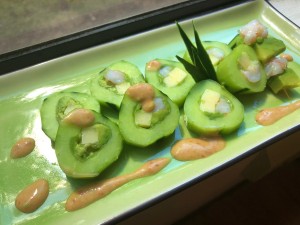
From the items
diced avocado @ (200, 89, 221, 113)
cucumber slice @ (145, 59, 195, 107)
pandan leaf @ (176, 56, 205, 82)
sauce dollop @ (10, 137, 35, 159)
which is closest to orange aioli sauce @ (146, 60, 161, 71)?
cucumber slice @ (145, 59, 195, 107)

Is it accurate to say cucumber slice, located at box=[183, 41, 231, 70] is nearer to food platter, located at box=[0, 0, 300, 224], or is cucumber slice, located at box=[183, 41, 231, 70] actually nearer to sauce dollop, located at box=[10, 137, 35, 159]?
food platter, located at box=[0, 0, 300, 224]

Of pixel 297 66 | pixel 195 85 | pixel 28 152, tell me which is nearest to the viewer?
pixel 28 152

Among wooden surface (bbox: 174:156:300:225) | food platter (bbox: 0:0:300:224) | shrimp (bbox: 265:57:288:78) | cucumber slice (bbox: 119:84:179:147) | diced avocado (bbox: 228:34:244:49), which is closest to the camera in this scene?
food platter (bbox: 0:0:300:224)

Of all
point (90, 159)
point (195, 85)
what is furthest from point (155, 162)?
point (195, 85)

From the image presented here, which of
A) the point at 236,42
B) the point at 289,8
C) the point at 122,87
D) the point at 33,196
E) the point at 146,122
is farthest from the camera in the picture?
the point at 289,8

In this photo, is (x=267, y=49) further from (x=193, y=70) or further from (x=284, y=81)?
(x=193, y=70)

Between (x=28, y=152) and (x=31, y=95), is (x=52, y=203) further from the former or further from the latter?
(x=31, y=95)

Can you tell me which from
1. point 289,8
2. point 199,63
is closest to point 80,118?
point 199,63
